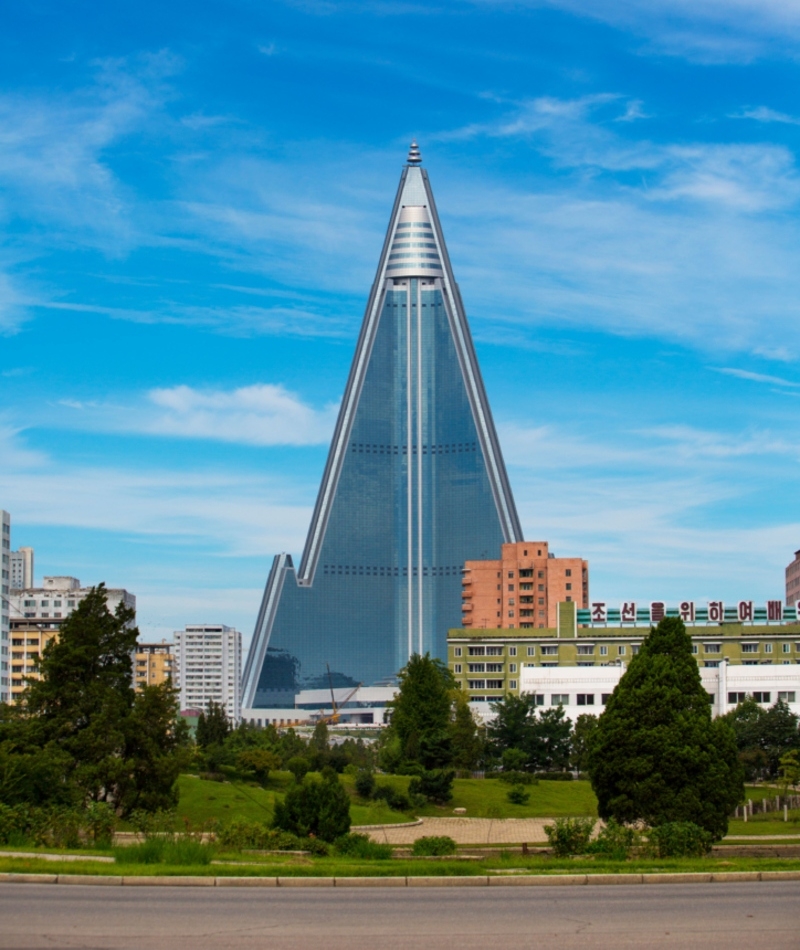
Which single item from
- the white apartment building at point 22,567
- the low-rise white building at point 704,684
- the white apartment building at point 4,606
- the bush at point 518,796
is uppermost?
the white apartment building at point 22,567

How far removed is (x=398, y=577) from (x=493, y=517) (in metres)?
15.5

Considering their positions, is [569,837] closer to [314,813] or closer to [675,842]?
[675,842]

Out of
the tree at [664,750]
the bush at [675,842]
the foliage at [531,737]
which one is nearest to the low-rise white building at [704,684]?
the foliage at [531,737]

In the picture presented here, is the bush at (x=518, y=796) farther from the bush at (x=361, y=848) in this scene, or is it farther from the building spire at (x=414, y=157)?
the building spire at (x=414, y=157)

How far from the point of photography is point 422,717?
77.4 meters

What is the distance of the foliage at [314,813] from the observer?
118 feet

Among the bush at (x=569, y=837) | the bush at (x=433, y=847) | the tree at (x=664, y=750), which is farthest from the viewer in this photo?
the tree at (x=664, y=750)

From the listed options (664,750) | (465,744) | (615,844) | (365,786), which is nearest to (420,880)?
(615,844)

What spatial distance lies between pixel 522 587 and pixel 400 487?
36512 mm

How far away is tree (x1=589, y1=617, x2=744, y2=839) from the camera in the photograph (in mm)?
39156

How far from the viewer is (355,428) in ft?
559

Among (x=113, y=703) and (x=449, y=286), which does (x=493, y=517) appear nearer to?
(x=449, y=286)

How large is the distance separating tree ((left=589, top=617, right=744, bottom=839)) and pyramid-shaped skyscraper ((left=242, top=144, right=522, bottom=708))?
122591mm

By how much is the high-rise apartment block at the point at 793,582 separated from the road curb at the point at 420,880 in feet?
484
